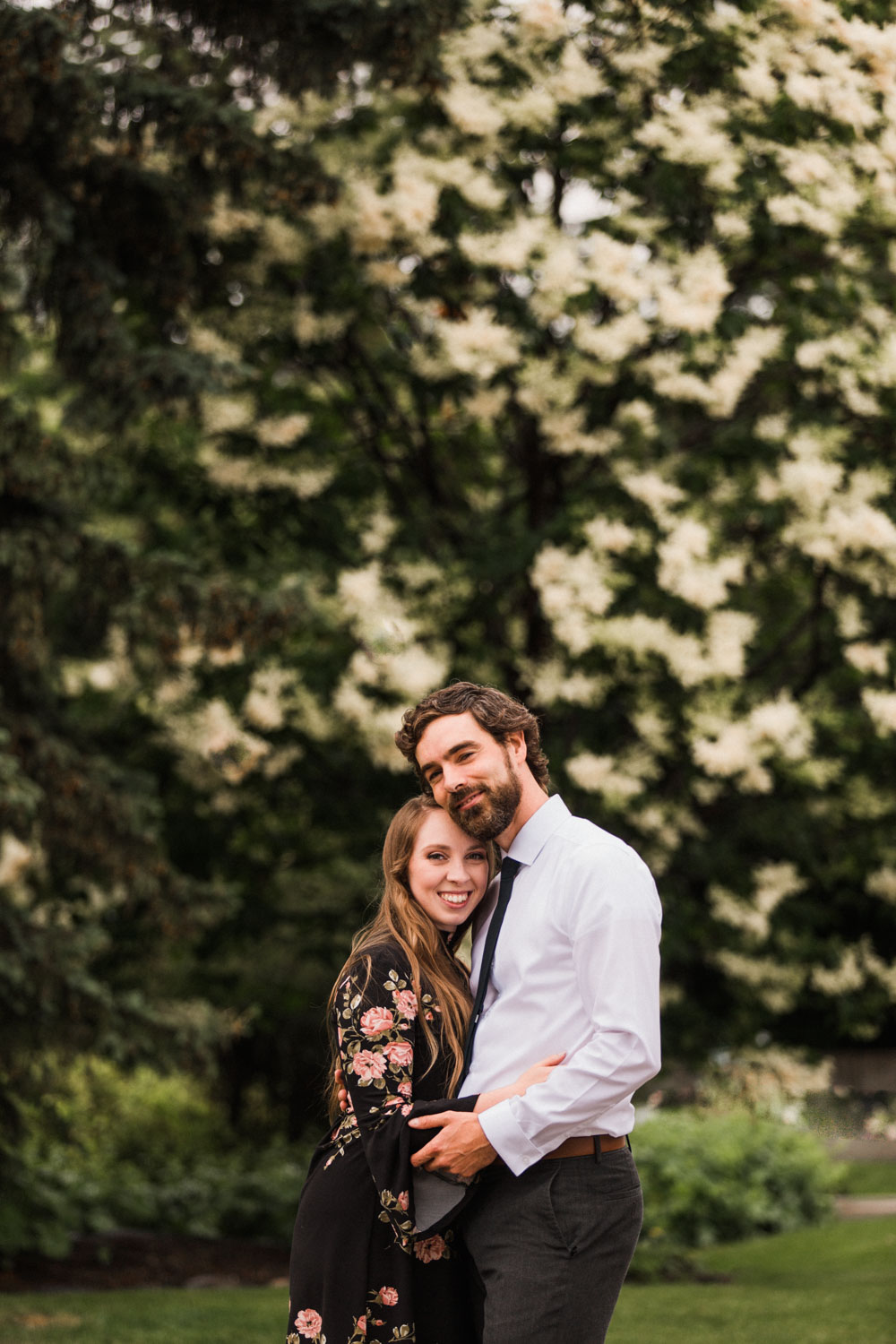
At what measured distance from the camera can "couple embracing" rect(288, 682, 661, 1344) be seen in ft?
8.70

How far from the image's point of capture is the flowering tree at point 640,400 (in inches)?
298

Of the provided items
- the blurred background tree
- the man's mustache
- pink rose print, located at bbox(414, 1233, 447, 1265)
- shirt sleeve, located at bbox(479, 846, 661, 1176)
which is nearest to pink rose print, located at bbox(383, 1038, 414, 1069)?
shirt sleeve, located at bbox(479, 846, 661, 1176)

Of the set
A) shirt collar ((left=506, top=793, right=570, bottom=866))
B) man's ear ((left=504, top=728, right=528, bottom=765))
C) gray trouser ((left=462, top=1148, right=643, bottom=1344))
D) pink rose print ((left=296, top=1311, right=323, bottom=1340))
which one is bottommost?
pink rose print ((left=296, top=1311, right=323, bottom=1340))

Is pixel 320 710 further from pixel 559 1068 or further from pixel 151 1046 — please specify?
pixel 559 1068

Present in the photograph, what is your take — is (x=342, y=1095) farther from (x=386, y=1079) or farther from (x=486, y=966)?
(x=486, y=966)

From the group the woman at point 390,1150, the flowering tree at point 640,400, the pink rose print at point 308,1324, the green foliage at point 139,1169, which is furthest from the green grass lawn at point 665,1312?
the woman at point 390,1150

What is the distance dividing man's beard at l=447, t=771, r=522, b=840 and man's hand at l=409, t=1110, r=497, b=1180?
551mm

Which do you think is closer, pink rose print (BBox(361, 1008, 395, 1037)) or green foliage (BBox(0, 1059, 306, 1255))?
pink rose print (BBox(361, 1008, 395, 1037))

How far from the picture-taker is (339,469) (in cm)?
914

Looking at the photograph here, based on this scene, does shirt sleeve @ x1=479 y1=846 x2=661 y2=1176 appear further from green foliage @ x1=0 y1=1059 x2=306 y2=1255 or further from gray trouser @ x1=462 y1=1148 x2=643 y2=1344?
green foliage @ x1=0 y1=1059 x2=306 y2=1255

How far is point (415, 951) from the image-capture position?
300 centimetres

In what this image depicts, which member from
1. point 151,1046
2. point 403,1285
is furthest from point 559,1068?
point 151,1046

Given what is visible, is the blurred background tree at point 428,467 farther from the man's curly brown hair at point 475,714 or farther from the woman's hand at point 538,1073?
the woman's hand at point 538,1073

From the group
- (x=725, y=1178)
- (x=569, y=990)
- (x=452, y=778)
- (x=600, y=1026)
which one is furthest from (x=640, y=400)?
(x=600, y=1026)
